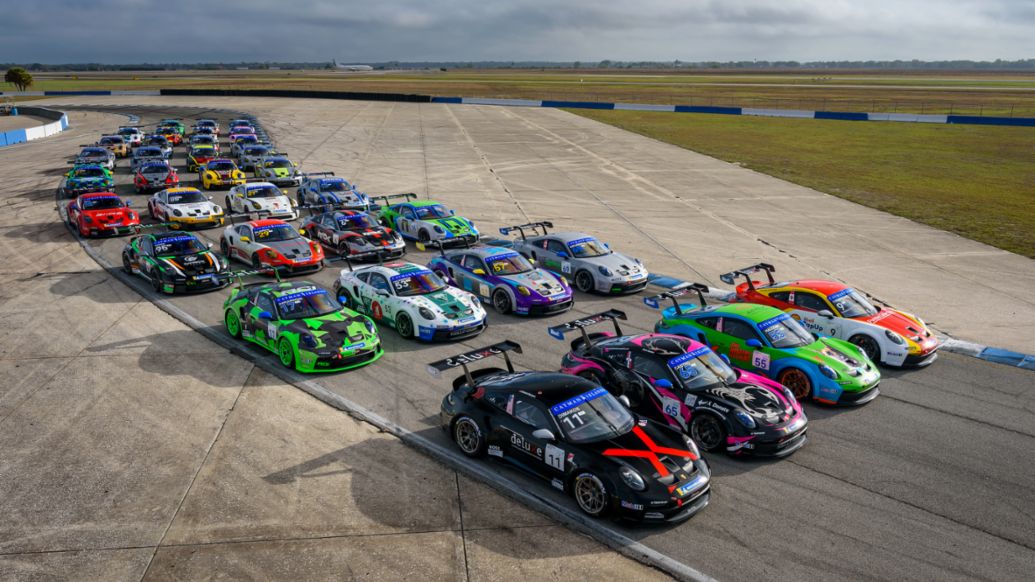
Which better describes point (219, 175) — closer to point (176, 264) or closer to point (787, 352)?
point (176, 264)

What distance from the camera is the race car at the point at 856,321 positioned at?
13.8 meters

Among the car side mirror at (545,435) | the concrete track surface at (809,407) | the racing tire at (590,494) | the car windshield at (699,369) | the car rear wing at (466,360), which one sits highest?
the car rear wing at (466,360)

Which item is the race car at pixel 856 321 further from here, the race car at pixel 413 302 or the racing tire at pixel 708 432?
the race car at pixel 413 302

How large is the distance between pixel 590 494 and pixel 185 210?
70.4 ft

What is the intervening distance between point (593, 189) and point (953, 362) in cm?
2171

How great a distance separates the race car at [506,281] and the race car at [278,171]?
17987mm

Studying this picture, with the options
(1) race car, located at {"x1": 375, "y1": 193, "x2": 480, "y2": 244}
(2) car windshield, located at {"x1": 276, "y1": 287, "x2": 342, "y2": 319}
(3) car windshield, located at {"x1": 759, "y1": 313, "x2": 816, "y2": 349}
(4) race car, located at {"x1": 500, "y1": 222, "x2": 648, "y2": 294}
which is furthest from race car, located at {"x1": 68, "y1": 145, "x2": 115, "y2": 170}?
(3) car windshield, located at {"x1": 759, "y1": 313, "x2": 816, "y2": 349}

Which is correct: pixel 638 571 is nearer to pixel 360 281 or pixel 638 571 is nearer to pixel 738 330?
pixel 738 330

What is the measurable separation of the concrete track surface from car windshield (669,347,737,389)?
1235 mm

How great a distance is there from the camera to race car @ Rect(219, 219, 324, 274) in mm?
20000

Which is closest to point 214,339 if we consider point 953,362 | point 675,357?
point 675,357

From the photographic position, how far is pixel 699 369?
11.1m

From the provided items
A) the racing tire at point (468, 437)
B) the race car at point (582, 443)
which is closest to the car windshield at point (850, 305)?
the race car at point (582, 443)

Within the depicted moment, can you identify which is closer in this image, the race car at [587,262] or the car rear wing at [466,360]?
the car rear wing at [466,360]
